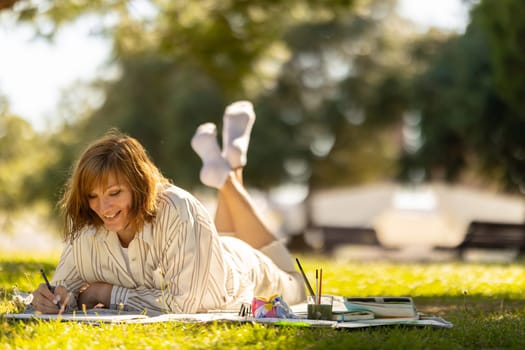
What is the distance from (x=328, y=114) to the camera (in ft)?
81.6

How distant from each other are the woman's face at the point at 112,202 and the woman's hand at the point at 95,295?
39cm

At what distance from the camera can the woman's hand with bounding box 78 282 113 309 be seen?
14.1ft

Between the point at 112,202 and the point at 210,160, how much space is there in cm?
192

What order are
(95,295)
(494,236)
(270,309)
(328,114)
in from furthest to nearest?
(328,114) < (494,236) < (95,295) < (270,309)

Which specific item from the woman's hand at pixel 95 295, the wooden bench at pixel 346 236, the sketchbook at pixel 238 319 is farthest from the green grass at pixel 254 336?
the wooden bench at pixel 346 236

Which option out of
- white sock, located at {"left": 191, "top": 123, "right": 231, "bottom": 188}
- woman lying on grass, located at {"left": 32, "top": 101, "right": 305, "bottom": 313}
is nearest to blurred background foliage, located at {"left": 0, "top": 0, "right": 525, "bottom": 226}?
white sock, located at {"left": 191, "top": 123, "right": 231, "bottom": 188}

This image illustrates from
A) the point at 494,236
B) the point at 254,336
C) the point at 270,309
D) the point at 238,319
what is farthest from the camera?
the point at 494,236

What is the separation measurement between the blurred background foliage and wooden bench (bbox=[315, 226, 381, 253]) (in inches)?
99.0

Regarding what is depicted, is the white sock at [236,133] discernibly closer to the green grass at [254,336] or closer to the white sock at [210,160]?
the white sock at [210,160]

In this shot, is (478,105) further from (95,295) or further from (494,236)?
(95,295)

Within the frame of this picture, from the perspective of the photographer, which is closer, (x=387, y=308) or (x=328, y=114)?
(x=387, y=308)

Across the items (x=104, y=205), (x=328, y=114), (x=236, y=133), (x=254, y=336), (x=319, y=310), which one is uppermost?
(x=328, y=114)

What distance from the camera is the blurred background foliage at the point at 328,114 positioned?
18.5 metres

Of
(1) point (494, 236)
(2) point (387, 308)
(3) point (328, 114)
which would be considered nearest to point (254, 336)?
(2) point (387, 308)
